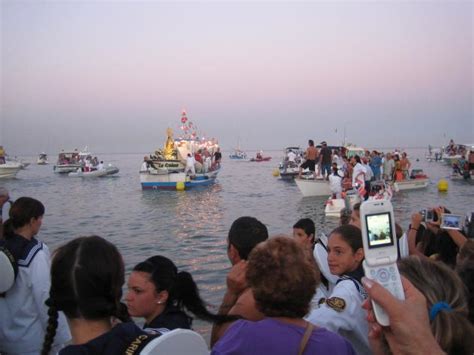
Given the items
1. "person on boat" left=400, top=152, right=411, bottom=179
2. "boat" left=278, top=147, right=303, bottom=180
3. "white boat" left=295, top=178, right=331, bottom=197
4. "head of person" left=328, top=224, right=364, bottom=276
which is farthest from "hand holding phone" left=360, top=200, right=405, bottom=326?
"boat" left=278, top=147, right=303, bottom=180

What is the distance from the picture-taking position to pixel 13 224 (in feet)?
11.1

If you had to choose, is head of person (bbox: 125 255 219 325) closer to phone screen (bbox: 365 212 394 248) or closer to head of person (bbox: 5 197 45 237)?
head of person (bbox: 5 197 45 237)

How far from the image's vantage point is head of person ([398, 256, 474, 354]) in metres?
1.61

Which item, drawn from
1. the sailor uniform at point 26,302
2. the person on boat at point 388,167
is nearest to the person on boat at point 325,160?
the person on boat at point 388,167

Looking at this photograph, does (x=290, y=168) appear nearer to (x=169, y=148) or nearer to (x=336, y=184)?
(x=169, y=148)

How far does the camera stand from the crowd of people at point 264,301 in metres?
1.61

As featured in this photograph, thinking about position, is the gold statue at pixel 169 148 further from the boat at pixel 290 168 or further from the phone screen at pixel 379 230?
the phone screen at pixel 379 230

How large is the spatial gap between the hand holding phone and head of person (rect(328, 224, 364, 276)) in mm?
1241

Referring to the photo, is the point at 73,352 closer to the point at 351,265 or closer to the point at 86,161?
the point at 351,265

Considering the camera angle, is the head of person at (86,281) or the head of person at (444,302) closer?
the head of person at (444,302)

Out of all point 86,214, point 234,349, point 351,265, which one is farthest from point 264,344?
point 86,214

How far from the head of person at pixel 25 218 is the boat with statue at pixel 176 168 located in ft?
94.3

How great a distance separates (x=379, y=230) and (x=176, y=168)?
104 ft

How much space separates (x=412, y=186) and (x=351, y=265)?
82.5 feet
